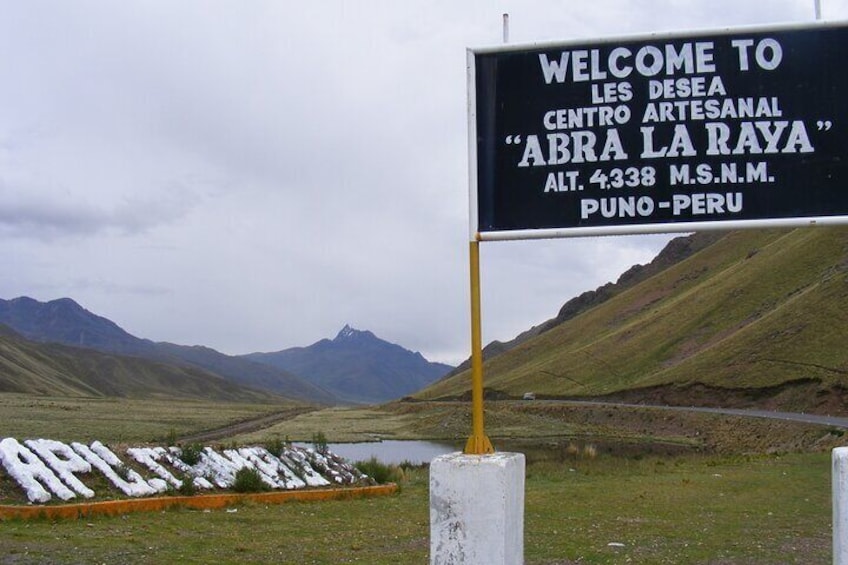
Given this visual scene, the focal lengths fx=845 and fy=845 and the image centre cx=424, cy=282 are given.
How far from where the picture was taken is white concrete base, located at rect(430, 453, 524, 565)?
5590mm

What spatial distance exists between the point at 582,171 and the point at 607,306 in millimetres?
140396

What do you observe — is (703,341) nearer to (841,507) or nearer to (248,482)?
(248,482)

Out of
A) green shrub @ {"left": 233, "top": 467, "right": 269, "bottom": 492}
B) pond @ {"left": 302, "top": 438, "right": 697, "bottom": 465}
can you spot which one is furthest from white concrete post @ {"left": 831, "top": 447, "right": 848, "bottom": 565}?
pond @ {"left": 302, "top": 438, "right": 697, "bottom": 465}

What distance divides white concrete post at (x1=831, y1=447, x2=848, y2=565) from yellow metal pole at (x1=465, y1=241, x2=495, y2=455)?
2263 millimetres

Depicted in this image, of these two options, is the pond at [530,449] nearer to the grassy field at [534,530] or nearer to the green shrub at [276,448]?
the grassy field at [534,530]

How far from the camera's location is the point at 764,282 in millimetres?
91000

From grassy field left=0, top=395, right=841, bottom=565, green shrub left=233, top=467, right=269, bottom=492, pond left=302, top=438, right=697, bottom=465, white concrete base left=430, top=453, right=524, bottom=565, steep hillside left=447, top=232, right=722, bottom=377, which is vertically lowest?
pond left=302, top=438, right=697, bottom=465

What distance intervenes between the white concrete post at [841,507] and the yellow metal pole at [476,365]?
226 centimetres

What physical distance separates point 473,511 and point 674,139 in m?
3.05

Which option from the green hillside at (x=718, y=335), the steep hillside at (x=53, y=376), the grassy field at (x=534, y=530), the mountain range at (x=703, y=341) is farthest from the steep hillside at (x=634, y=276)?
the grassy field at (x=534, y=530)

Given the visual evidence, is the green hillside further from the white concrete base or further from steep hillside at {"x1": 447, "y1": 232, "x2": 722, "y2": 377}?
the white concrete base

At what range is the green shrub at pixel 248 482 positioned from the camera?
51.8 feet

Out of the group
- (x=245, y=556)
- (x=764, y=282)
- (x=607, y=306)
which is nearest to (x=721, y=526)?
(x=245, y=556)

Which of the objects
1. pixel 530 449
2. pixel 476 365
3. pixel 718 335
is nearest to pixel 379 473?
pixel 476 365
